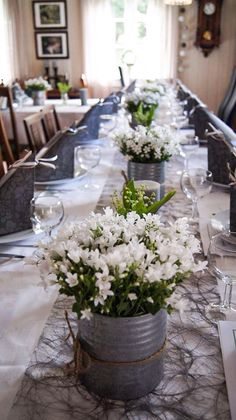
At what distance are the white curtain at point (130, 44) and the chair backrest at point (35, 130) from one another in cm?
412

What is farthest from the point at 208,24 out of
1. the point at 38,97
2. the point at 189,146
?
the point at 189,146

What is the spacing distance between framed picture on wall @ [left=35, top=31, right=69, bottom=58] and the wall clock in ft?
6.55

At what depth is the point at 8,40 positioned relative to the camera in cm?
628

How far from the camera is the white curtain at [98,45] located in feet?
20.9

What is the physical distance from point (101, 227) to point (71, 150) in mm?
1040

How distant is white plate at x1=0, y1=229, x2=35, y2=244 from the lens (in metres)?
1.12

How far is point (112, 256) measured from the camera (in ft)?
1.77

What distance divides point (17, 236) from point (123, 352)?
0.62 meters

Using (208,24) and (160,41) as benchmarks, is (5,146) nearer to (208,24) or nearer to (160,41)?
(160,41)

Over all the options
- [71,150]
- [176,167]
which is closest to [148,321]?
[71,150]

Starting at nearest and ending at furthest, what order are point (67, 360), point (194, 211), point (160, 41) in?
point (67, 360), point (194, 211), point (160, 41)

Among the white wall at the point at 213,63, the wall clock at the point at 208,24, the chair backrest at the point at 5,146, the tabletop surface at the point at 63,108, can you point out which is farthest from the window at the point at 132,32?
the chair backrest at the point at 5,146

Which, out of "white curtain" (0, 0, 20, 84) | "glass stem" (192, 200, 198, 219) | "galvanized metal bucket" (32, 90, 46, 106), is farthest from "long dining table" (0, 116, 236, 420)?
"white curtain" (0, 0, 20, 84)

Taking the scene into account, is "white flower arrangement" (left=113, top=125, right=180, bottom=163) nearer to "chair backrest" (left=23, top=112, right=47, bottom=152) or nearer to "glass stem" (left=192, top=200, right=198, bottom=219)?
"glass stem" (left=192, top=200, right=198, bottom=219)
